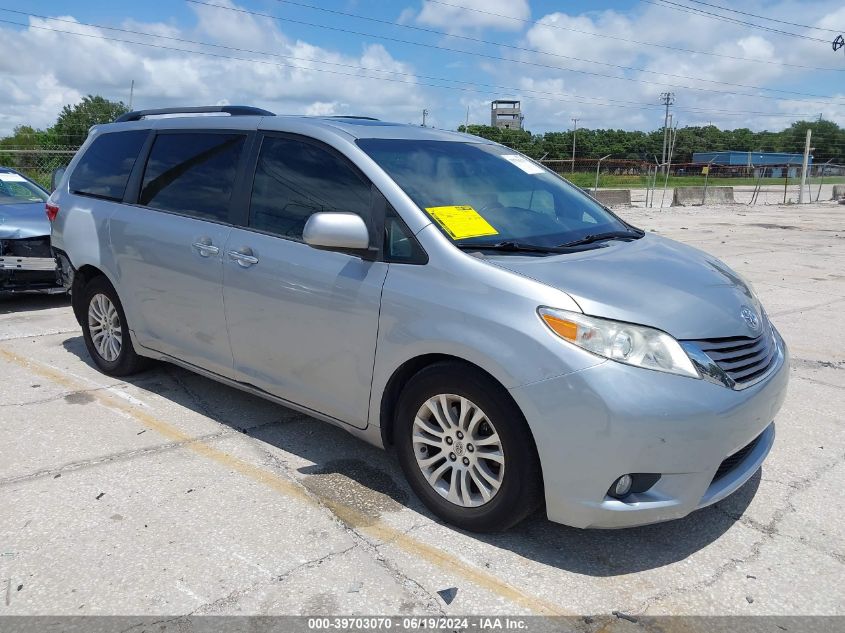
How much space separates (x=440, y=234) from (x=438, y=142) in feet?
3.26

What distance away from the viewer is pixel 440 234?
10.7 ft

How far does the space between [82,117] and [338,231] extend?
4203 cm

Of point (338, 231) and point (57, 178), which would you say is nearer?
point (338, 231)

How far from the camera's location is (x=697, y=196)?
28516 mm

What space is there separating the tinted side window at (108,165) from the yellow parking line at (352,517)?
4.76 ft

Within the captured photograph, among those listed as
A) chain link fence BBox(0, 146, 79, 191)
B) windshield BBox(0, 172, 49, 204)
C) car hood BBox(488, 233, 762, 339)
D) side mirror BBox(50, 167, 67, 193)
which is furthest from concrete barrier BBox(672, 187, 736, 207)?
car hood BBox(488, 233, 762, 339)

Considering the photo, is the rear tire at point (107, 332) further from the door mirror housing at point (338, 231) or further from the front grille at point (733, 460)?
the front grille at point (733, 460)

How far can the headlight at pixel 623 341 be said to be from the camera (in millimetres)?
2760

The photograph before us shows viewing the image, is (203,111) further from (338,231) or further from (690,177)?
(690,177)

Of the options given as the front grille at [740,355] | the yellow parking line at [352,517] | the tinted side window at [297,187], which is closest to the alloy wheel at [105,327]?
the yellow parking line at [352,517]

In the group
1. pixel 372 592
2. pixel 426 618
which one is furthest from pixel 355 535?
pixel 426 618

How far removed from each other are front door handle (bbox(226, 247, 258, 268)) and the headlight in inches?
69.4

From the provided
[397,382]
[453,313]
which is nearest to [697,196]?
[397,382]

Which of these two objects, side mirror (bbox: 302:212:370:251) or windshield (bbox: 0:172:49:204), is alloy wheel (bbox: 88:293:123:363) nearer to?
side mirror (bbox: 302:212:370:251)
